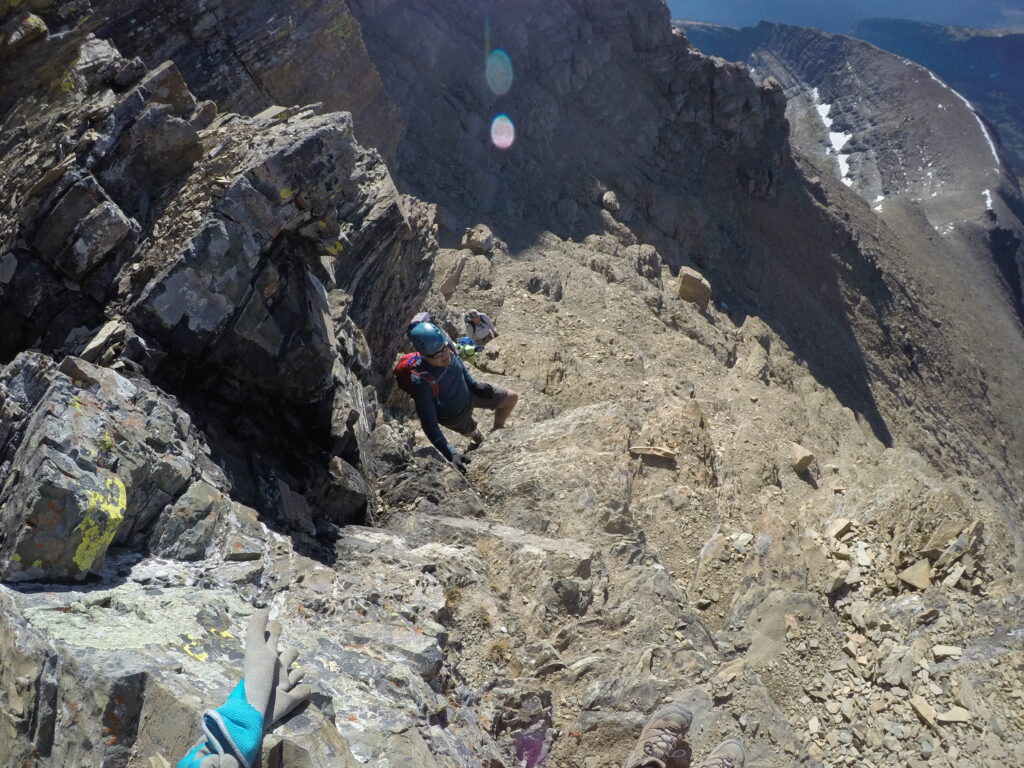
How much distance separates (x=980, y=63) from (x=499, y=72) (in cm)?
8896

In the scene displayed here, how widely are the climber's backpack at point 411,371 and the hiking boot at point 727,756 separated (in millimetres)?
4545

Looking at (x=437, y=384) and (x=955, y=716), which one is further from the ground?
(x=437, y=384)

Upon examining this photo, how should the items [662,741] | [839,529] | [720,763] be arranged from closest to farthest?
[662,741] → [720,763] → [839,529]

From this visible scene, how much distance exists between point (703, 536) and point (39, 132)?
23.8 feet

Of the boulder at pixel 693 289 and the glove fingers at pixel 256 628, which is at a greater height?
the glove fingers at pixel 256 628

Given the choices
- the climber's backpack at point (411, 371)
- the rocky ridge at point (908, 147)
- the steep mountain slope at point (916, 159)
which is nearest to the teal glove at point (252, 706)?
the climber's backpack at point (411, 371)

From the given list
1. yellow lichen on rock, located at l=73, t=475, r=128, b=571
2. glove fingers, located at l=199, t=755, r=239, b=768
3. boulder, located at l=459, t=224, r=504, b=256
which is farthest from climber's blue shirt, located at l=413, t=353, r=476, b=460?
boulder, located at l=459, t=224, r=504, b=256

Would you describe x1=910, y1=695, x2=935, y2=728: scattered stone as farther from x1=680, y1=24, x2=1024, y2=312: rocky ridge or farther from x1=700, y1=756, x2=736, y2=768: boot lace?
x1=680, y1=24, x2=1024, y2=312: rocky ridge

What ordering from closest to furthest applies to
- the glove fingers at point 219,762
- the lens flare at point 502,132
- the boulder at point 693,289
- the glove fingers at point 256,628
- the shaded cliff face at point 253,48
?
1. the glove fingers at point 219,762
2. the glove fingers at point 256,628
3. the shaded cliff face at point 253,48
4. the boulder at point 693,289
5. the lens flare at point 502,132

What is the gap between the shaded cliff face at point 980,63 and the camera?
8844 cm

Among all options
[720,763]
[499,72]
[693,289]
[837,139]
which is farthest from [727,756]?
[837,139]

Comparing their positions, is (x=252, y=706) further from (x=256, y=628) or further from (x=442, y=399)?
(x=442, y=399)

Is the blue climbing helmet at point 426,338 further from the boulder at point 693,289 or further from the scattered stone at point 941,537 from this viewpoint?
the boulder at point 693,289

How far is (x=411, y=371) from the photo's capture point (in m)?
8.56
